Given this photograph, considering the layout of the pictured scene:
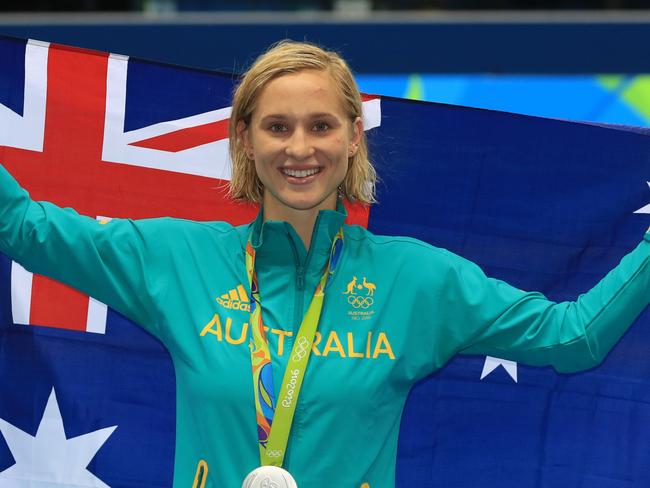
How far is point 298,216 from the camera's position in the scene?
2545 mm

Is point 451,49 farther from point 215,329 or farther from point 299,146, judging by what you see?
point 215,329

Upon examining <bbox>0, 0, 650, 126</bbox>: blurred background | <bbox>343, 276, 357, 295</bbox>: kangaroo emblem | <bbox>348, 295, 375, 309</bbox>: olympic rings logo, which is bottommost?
<bbox>348, 295, 375, 309</bbox>: olympic rings logo

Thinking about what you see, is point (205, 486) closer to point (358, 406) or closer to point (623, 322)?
point (358, 406)

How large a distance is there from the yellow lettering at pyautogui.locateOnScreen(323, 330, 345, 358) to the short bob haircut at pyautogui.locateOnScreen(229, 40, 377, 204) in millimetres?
418

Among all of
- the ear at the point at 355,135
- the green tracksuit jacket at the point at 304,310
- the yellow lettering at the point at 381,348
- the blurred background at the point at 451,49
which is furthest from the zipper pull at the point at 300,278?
the blurred background at the point at 451,49

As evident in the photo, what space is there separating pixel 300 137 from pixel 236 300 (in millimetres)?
410

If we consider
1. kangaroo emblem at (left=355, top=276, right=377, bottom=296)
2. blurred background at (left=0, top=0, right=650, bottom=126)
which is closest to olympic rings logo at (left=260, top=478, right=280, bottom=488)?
kangaroo emblem at (left=355, top=276, right=377, bottom=296)

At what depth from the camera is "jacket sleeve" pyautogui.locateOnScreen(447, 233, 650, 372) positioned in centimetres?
251

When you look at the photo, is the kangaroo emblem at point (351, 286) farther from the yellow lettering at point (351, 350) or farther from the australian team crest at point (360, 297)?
the yellow lettering at point (351, 350)

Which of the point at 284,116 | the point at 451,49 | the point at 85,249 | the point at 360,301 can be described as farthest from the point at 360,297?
the point at 451,49

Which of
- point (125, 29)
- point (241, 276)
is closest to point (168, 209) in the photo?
point (241, 276)

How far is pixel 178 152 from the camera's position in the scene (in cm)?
374

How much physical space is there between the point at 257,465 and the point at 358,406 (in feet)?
0.88

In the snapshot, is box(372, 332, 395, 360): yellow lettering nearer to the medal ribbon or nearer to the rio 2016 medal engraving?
the medal ribbon
